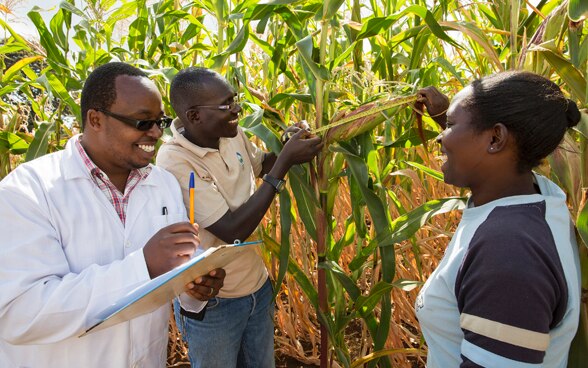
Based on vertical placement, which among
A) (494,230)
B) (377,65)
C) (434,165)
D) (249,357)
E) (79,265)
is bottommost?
(249,357)

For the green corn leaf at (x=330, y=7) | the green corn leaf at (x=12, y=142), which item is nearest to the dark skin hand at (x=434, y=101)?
the green corn leaf at (x=330, y=7)

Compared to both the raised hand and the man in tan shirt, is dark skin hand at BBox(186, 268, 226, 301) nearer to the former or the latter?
the raised hand

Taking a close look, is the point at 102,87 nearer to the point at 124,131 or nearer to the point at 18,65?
the point at 124,131

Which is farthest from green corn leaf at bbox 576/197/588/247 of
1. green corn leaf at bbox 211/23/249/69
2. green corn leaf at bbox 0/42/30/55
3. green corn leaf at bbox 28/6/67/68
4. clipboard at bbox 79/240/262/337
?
green corn leaf at bbox 0/42/30/55

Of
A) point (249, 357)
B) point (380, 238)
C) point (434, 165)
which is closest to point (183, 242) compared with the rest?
point (380, 238)

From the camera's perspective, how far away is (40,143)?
2.55 metres

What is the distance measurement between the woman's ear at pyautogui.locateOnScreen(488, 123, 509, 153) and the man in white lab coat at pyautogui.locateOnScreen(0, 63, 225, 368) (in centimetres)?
78

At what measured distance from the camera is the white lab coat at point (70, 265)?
54.8 inches

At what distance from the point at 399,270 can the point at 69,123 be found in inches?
84.3

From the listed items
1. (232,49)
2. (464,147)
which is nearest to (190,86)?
(232,49)

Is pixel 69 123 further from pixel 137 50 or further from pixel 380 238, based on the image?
pixel 380 238

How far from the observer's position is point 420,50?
229 centimetres

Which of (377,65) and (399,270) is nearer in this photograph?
(377,65)

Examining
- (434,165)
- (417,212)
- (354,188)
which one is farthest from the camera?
(434,165)
